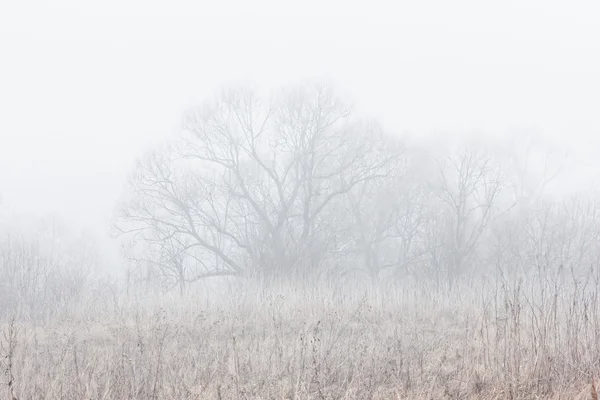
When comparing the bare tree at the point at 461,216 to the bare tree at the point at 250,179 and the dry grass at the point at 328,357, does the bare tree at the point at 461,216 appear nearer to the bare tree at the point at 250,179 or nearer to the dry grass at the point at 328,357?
the bare tree at the point at 250,179

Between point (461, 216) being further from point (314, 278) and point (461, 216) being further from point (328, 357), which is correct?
point (328, 357)

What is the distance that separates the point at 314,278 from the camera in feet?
43.6

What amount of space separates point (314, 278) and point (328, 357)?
7.40m

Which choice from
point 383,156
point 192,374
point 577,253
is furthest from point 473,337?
point 383,156

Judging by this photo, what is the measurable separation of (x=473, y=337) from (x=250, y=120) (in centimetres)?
1895

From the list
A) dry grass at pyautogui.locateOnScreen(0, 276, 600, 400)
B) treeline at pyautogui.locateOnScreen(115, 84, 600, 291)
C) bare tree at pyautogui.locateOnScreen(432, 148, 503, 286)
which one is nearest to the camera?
dry grass at pyautogui.locateOnScreen(0, 276, 600, 400)

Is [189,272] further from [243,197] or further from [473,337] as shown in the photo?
[473,337]

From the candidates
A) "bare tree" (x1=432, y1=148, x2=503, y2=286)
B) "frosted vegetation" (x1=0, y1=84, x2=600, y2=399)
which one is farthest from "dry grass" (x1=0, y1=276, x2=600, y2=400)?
"bare tree" (x1=432, y1=148, x2=503, y2=286)

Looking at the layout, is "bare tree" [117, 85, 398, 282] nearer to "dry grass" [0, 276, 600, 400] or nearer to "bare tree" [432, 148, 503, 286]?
"bare tree" [432, 148, 503, 286]

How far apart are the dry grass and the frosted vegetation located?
35mm

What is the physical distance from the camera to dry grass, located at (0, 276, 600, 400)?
15.4 ft

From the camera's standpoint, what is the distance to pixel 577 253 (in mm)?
20828

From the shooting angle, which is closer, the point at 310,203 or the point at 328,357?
the point at 328,357

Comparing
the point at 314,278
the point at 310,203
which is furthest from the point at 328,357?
the point at 310,203
